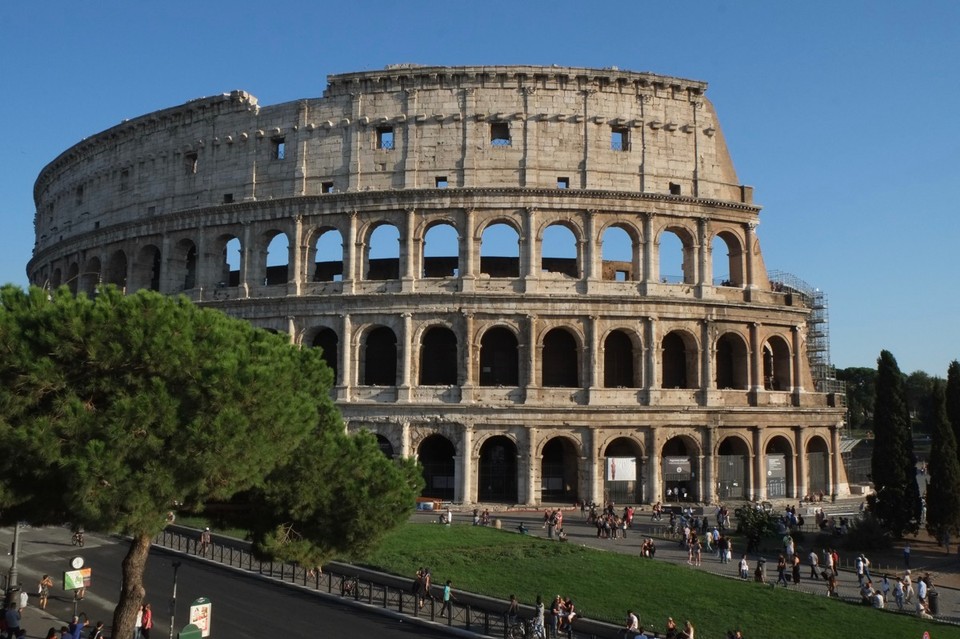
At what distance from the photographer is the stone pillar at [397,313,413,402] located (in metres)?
30.6

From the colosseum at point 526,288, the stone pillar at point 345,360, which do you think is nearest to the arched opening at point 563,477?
the colosseum at point 526,288

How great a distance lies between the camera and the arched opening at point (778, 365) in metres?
34.5

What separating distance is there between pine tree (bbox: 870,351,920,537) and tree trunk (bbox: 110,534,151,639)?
2539 cm

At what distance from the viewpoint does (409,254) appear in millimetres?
31547

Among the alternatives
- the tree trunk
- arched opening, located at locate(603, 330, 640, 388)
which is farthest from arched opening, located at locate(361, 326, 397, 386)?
the tree trunk

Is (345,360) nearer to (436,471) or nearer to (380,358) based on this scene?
(380,358)

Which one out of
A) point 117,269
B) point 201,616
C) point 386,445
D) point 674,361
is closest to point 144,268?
point 117,269

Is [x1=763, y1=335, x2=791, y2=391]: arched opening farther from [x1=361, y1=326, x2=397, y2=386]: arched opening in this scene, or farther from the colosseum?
[x1=361, y1=326, x2=397, y2=386]: arched opening

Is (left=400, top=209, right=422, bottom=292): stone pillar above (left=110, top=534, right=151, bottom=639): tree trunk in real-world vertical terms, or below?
above

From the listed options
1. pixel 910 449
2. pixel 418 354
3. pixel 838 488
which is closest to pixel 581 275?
pixel 418 354

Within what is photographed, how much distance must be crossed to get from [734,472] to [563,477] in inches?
297

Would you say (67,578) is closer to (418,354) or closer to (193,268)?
(418,354)

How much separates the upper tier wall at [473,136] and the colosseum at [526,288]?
91 mm

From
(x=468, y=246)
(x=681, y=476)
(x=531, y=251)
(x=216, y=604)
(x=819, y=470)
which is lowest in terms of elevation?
(x=216, y=604)
